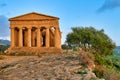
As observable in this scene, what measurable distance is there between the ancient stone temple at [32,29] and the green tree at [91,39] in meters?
8.14

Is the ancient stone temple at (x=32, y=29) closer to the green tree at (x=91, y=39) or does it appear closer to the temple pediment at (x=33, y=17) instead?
the temple pediment at (x=33, y=17)

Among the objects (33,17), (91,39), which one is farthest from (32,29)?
(91,39)

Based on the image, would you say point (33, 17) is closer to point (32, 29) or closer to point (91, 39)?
point (32, 29)

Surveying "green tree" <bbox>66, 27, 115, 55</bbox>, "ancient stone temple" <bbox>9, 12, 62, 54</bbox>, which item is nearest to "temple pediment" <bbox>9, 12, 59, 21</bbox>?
"ancient stone temple" <bbox>9, 12, 62, 54</bbox>

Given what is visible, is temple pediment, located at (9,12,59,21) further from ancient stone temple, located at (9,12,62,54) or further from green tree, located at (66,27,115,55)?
green tree, located at (66,27,115,55)

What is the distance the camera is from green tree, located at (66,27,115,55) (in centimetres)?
7269

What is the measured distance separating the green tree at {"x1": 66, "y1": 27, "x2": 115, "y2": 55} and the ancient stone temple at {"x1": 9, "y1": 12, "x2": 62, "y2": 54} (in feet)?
26.7

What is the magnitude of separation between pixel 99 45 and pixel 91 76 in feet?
191

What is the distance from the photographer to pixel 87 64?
19.1 metres

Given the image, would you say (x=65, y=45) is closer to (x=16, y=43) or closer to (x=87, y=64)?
(x=16, y=43)

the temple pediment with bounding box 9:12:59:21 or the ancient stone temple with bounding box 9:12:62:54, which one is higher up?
the temple pediment with bounding box 9:12:59:21

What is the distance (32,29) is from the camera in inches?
2771

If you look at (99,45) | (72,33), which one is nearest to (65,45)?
(72,33)

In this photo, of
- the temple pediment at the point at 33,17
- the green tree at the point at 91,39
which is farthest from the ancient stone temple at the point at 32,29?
the green tree at the point at 91,39
